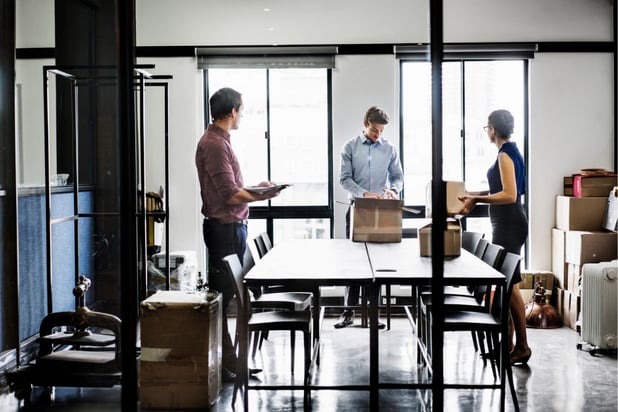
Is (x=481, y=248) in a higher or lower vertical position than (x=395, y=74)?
lower

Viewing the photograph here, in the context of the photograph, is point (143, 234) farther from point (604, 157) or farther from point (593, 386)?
point (604, 157)

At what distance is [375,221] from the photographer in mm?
4785

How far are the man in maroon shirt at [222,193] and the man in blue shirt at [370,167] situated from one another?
1.17m

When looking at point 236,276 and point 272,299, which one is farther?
point 272,299

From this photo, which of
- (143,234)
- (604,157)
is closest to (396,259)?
(143,234)

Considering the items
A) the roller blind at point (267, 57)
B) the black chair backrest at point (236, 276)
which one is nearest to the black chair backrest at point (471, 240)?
the black chair backrest at point (236, 276)

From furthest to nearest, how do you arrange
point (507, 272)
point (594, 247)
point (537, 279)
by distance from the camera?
point (537, 279) < point (594, 247) < point (507, 272)

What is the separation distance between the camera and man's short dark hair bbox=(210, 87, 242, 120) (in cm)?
412

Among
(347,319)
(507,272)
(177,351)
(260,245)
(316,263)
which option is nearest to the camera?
(177,351)

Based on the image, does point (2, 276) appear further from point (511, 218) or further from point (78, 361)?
point (511, 218)

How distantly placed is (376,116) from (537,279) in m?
2.09

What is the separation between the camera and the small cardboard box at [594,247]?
223 inches

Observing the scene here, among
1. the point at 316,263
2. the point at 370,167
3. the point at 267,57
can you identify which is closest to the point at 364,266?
the point at 316,263

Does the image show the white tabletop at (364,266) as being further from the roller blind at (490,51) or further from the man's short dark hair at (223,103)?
the roller blind at (490,51)
